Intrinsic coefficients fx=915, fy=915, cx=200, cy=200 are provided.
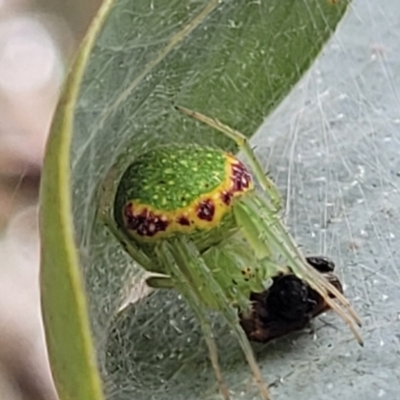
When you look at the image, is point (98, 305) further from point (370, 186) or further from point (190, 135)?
point (370, 186)

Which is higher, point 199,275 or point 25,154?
point 25,154

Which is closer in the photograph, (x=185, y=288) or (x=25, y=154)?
(x=185, y=288)

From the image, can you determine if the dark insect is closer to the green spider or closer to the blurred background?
the green spider

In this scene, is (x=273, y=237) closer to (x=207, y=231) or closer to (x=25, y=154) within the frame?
(x=207, y=231)

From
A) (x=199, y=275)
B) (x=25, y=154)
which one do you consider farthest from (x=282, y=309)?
(x=25, y=154)

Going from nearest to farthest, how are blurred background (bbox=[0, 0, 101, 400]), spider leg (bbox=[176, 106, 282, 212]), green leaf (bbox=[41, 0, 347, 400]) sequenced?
green leaf (bbox=[41, 0, 347, 400])
spider leg (bbox=[176, 106, 282, 212])
blurred background (bbox=[0, 0, 101, 400])

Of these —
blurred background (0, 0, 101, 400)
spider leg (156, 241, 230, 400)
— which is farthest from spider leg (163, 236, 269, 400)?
blurred background (0, 0, 101, 400)
